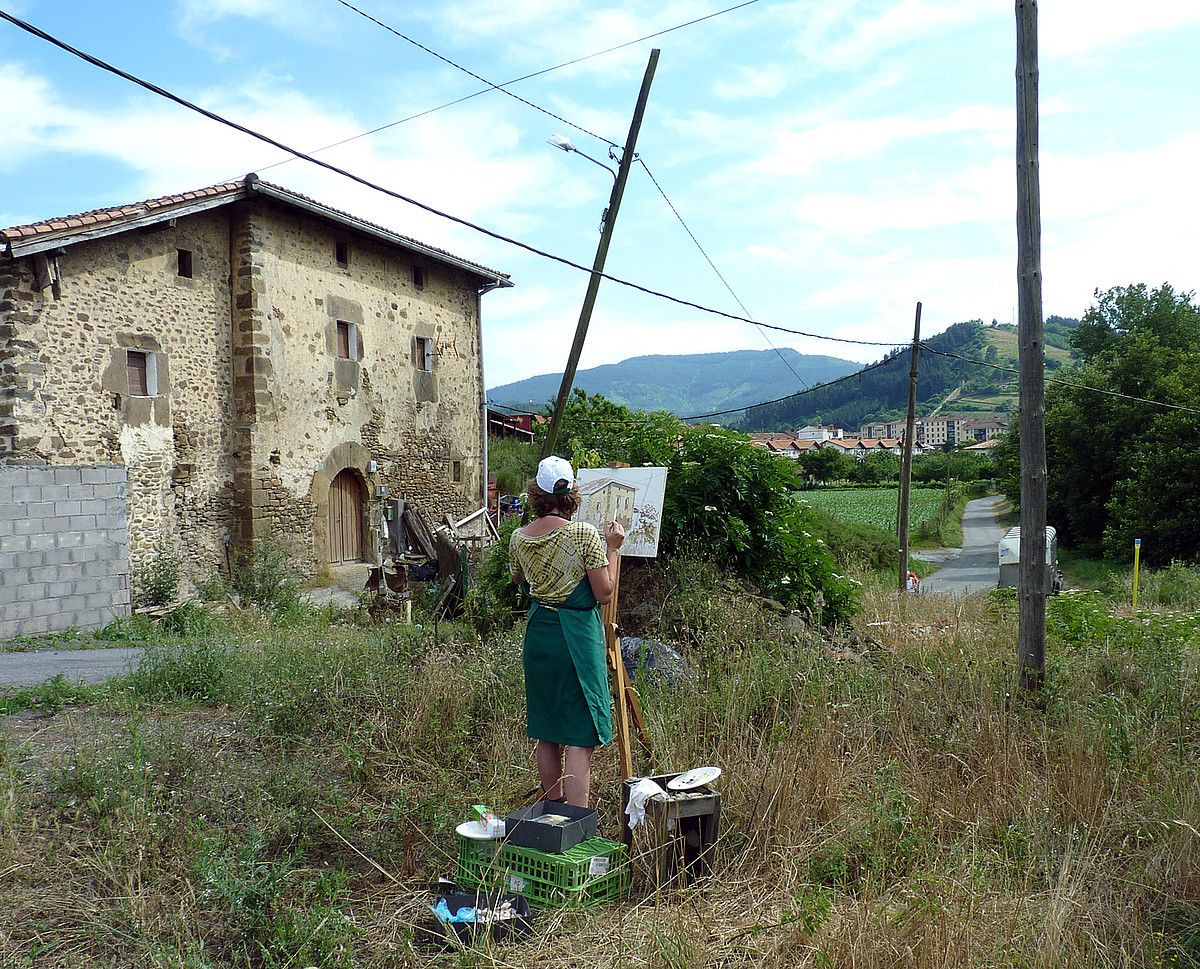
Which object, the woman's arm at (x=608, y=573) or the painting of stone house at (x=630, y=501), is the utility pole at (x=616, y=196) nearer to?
the painting of stone house at (x=630, y=501)

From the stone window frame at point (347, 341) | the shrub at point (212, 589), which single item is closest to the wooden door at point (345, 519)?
the stone window frame at point (347, 341)

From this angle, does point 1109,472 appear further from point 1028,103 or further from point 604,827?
point 604,827

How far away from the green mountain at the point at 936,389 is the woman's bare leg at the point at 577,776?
149 metres

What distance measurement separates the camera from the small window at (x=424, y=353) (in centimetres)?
1953

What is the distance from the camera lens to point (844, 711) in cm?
525

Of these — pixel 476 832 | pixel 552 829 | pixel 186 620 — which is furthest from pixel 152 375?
pixel 552 829

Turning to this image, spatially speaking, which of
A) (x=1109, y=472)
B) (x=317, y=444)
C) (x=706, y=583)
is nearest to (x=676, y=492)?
(x=706, y=583)

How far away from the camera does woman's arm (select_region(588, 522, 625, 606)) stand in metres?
4.20

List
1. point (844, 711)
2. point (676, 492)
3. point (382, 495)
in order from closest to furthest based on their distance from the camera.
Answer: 1. point (844, 711)
2. point (676, 492)
3. point (382, 495)

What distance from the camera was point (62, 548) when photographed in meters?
11.3

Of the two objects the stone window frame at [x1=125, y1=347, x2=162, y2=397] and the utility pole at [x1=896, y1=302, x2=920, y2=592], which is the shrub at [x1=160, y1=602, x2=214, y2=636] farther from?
the utility pole at [x1=896, y1=302, x2=920, y2=592]

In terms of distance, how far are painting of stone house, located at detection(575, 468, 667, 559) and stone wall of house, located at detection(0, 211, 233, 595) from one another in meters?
9.27

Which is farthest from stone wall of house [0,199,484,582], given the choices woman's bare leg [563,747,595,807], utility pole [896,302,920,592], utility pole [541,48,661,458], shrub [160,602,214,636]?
woman's bare leg [563,747,595,807]

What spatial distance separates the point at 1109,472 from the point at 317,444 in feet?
88.7
